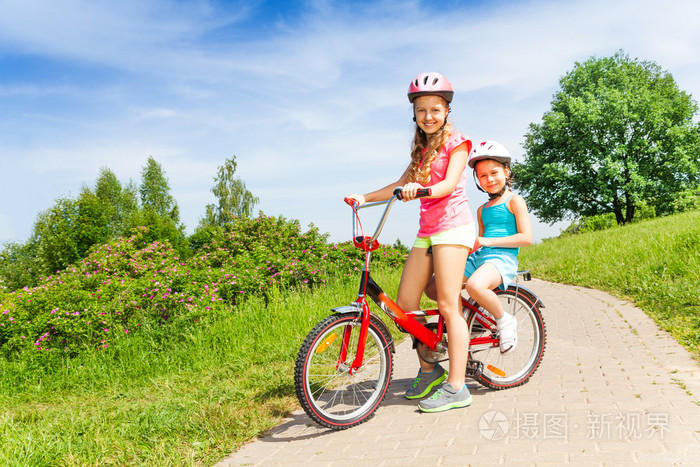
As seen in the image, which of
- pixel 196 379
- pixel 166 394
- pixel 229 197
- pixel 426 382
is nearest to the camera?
pixel 426 382

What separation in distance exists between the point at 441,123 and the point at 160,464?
2.82 m

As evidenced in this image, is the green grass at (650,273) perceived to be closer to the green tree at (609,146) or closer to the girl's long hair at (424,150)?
the girl's long hair at (424,150)

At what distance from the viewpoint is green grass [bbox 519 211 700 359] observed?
599 centimetres

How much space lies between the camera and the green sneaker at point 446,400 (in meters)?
3.56

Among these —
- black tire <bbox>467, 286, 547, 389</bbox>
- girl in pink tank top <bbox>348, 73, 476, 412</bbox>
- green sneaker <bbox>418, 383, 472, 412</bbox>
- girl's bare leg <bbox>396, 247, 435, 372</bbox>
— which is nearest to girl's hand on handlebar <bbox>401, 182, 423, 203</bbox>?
girl in pink tank top <bbox>348, 73, 476, 412</bbox>

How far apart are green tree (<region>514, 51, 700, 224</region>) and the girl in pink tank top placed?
2229cm

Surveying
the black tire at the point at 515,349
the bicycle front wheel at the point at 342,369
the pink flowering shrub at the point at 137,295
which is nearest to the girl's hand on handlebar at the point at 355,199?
the bicycle front wheel at the point at 342,369

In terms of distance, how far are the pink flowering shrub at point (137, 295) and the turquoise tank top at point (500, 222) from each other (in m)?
5.08

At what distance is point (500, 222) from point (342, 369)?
5.31ft

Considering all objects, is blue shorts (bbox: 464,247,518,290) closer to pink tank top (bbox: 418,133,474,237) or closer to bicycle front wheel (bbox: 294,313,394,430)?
pink tank top (bbox: 418,133,474,237)

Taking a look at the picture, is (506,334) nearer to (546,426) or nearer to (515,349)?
(515,349)

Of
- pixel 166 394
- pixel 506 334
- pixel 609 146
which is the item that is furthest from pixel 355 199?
pixel 609 146

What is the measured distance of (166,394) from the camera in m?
4.92

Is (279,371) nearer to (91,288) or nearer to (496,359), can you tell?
(496,359)
